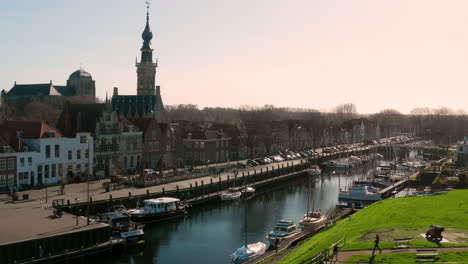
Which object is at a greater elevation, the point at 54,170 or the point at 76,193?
the point at 54,170

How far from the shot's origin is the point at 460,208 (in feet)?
139


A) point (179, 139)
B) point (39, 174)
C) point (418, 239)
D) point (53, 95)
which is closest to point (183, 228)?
point (39, 174)

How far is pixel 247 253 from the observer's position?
3638 centimetres

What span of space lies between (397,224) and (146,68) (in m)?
79.9

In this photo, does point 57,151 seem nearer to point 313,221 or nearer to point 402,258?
point 313,221

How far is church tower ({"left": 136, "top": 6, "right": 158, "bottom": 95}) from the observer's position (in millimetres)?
105125

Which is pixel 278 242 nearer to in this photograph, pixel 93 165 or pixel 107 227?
pixel 107 227

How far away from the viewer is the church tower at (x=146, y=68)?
105125 millimetres

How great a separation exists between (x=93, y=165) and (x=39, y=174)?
28.7 ft

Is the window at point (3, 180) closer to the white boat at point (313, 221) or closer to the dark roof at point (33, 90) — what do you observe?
the white boat at point (313, 221)

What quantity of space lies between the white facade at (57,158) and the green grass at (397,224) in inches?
1279

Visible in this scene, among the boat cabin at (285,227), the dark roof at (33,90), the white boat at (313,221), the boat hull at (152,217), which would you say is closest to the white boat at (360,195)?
the white boat at (313,221)

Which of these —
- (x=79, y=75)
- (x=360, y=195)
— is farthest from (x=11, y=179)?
(x=79, y=75)

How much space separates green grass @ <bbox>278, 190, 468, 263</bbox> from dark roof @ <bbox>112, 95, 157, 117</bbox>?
54166 millimetres
